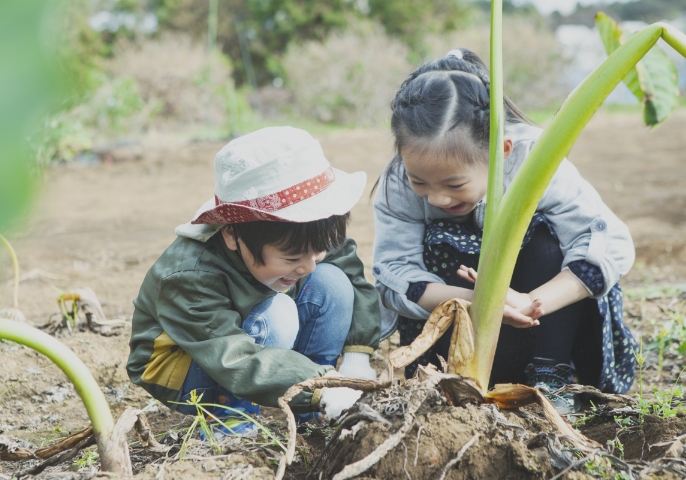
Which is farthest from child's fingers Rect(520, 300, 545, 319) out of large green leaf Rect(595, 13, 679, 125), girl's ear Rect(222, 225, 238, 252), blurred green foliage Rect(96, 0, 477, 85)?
blurred green foliage Rect(96, 0, 477, 85)

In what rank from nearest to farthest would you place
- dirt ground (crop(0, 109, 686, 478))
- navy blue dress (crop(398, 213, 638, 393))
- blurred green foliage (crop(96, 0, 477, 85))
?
1. navy blue dress (crop(398, 213, 638, 393))
2. dirt ground (crop(0, 109, 686, 478))
3. blurred green foliage (crop(96, 0, 477, 85))

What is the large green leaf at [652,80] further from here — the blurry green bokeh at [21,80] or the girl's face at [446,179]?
the blurry green bokeh at [21,80]

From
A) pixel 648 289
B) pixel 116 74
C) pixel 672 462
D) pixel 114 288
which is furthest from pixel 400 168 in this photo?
pixel 116 74

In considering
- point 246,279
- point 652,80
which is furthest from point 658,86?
point 246,279

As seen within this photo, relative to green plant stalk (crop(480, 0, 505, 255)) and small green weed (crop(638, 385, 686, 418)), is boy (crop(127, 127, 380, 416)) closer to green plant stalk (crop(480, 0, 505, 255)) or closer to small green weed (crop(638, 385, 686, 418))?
green plant stalk (crop(480, 0, 505, 255))

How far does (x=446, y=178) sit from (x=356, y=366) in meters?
0.57

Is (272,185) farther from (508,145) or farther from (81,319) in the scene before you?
(81,319)

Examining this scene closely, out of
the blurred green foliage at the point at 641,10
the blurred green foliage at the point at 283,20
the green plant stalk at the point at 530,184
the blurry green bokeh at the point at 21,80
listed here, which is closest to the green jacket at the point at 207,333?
the green plant stalk at the point at 530,184

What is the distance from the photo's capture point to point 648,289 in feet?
9.03

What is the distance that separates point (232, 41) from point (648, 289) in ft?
53.8

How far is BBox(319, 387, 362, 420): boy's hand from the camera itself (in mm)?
1398

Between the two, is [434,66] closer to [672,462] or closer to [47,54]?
[672,462]

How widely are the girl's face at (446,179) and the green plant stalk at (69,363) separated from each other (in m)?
0.92

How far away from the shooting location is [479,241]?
183cm
